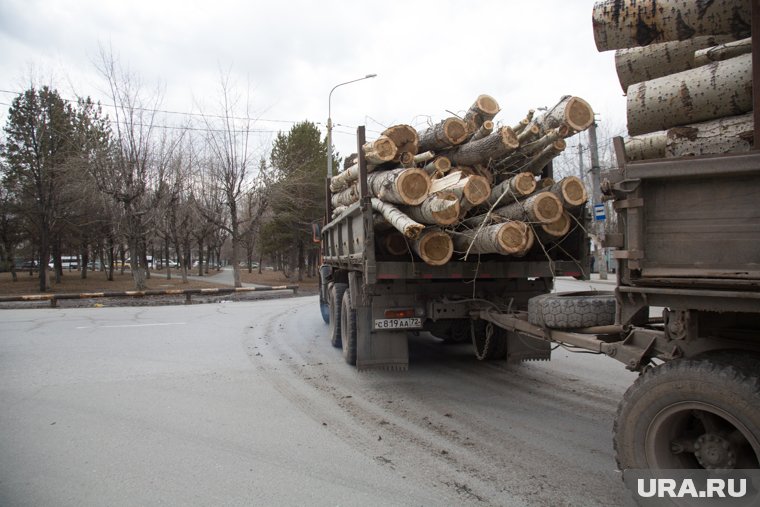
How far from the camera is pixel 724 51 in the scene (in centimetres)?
289

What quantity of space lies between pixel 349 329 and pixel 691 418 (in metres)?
4.69

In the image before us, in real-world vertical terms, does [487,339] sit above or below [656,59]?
below

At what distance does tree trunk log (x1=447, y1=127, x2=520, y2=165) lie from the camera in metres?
5.57

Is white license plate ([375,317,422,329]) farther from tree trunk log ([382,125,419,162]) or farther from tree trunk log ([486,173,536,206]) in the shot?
tree trunk log ([382,125,419,162])

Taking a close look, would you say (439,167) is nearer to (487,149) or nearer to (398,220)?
(487,149)

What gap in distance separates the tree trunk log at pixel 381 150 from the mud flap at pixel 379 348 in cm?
192

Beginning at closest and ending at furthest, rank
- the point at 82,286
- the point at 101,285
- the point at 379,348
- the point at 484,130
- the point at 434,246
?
1. the point at 434,246
2. the point at 484,130
3. the point at 379,348
4. the point at 82,286
5. the point at 101,285

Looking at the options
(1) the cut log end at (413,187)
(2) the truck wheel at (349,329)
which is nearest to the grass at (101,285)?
(2) the truck wheel at (349,329)

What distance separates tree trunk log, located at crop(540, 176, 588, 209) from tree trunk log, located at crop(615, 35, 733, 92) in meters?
1.60

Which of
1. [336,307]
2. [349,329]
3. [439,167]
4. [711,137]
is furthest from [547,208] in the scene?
[336,307]

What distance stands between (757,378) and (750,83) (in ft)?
5.28

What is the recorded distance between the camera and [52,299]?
16703 millimetres

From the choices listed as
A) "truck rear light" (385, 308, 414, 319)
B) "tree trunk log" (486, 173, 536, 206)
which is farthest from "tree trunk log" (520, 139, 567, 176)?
"truck rear light" (385, 308, 414, 319)

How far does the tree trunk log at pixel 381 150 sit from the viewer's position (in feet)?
19.2
